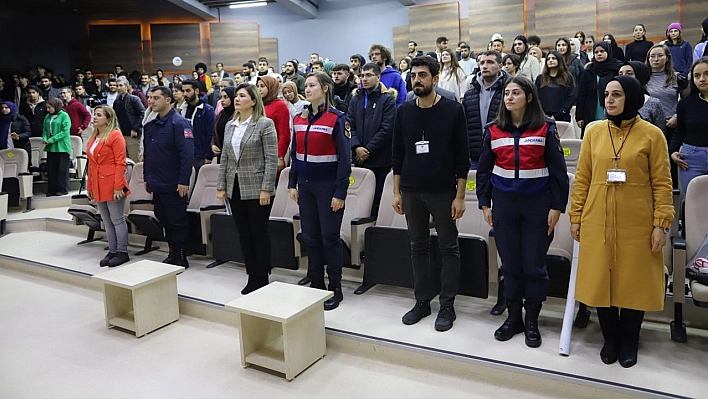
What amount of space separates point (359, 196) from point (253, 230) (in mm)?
785

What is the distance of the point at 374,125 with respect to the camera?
385cm

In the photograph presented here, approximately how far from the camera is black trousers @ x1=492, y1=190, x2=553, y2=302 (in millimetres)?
2605

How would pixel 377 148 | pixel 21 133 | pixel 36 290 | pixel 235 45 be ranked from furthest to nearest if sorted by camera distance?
pixel 235 45, pixel 21 133, pixel 36 290, pixel 377 148

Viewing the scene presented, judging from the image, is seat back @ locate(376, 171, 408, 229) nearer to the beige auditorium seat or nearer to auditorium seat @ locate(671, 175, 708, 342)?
the beige auditorium seat

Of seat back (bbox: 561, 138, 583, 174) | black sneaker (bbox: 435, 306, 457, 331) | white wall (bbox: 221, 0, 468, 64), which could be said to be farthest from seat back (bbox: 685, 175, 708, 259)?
white wall (bbox: 221, 0, 468, 64)

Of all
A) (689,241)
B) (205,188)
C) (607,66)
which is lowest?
(689,241)

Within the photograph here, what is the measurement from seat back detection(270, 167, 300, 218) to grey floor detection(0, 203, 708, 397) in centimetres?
74

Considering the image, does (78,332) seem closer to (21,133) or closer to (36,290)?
(36,290)

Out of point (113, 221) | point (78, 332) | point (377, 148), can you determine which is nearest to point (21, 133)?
point (113, 221)

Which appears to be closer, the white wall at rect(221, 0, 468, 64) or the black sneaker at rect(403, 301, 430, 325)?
the black sneaker at rect(403, 301, 430, 325)

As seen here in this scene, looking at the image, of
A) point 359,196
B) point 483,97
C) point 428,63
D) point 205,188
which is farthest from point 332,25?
point 428,63

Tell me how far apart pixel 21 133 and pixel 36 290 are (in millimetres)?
4300

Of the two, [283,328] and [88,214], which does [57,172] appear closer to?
[88,214]

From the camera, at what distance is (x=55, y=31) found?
12.6m
